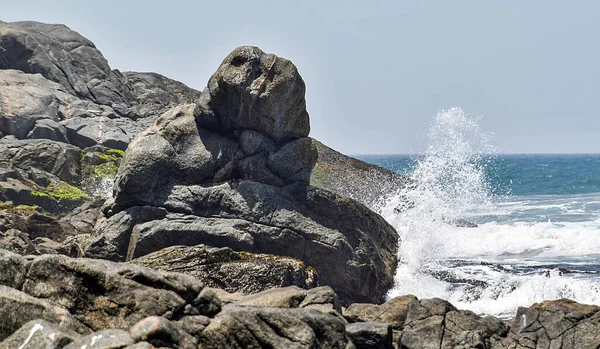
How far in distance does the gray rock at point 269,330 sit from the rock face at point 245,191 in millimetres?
9153

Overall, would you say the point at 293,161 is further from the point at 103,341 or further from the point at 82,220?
the point at 103,341

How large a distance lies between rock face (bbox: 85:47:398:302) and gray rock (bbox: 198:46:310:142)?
0.03 m


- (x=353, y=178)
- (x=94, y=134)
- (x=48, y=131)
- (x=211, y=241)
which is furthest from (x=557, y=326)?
(x=94, y=134)

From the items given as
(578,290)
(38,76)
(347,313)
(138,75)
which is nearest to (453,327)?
(347,313)

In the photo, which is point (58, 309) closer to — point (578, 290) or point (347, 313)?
point (347, 313)

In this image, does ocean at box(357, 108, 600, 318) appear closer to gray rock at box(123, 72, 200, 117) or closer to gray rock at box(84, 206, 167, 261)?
gray rock at box(84, 206, 167, 261)

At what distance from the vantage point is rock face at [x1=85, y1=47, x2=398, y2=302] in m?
23.7

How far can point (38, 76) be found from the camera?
4994 centimetres

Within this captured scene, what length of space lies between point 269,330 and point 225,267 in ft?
25.3

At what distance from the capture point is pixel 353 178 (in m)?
47.2

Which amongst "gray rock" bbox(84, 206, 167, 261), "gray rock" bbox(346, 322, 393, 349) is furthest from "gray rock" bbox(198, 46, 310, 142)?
"gray rock" bbox(346, 322, 393, 349)

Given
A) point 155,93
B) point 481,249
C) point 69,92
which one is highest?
point 155,93

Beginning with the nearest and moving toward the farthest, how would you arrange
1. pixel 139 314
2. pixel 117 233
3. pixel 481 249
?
1. pixel 139 314
2. pixel 117 233
3. pixel 481 249

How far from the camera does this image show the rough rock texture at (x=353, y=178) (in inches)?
1724
